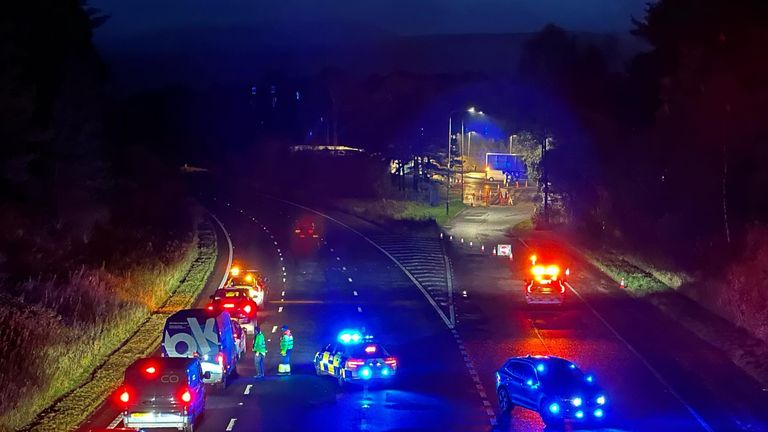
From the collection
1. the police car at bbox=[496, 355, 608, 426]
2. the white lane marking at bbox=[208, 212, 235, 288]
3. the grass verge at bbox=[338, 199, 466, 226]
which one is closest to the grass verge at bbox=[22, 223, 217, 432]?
the white lane marking at bbox=[208, 212, 235, 288]

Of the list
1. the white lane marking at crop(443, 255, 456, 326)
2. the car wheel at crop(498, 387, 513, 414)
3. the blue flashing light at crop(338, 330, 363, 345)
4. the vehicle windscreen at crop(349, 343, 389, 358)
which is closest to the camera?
the car wheel at crop(498, 387, 513, 414)

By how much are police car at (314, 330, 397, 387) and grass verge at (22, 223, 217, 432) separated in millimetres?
6466

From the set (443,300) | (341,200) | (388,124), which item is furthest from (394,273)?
(388,124)

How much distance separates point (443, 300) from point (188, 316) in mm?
21623

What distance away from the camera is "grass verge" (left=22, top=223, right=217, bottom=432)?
80.9ft

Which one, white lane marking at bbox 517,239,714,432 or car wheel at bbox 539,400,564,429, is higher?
car wheel at bbox 539,400,564,429

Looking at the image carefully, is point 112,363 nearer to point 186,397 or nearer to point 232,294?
point 232,294

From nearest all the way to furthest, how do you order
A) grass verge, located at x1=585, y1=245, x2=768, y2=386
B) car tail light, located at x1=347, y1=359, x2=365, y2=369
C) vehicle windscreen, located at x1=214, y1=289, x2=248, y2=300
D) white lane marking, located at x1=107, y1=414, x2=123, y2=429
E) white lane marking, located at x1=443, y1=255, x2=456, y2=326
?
white lane marking, located at x1=107, y1=414, x2=123, y2=429 → car tail light, located at x1=347, y1=359, x2=365, y2=369 → grass verge, located at x1=585, y1=245, x2=768, y2=386 → vehicle windscreen, located at x1=214, y1=289, x2=248, y2=300 → white lane marking, located at x1=443, y1=255, x2=456, y2=326

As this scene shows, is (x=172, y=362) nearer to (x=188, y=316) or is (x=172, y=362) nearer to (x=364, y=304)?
(x=188, y=316)

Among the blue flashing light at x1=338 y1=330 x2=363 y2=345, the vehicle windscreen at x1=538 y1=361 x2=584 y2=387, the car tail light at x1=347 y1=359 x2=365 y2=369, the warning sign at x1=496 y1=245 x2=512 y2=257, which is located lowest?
the warning sign at x1=496 y1=245 x2=512 y2=257

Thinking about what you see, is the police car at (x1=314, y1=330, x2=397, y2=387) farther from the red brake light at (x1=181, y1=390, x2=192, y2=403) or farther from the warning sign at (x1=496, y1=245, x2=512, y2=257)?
the warning sign at (x1=496, y1=245, x2=512, y2=257)

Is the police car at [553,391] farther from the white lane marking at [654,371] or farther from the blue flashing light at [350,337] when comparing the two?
the blue flashing light at [350,337]

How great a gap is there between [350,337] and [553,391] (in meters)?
8.26

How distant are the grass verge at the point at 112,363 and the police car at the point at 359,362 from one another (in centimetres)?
647
